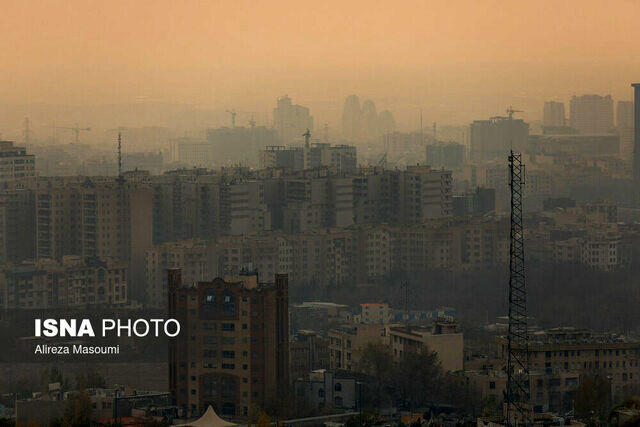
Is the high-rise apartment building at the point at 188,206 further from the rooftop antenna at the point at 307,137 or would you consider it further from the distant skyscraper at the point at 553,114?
the distant skyscraper at the point at 553,114

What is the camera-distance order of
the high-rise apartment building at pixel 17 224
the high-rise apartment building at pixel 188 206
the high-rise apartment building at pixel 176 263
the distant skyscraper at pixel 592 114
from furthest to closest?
the distant skyscraper at pixel 592 114
the high-rise apartment building at pixel 188 206
the high-rise apartment building at pixel 17 224
the high-rise apartment building at pixel 176 263

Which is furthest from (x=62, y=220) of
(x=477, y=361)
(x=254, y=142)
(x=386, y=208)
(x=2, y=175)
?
(x=477, y=361)

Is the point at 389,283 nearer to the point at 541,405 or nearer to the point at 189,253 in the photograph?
the point at 189,253

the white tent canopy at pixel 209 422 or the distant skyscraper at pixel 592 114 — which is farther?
the distant skyscraper at pixel 592 114

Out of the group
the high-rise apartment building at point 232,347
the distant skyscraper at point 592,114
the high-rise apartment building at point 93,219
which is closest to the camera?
the high-rise apartment building at point 232,347

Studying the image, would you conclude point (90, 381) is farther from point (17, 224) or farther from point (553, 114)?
point (553, 114)

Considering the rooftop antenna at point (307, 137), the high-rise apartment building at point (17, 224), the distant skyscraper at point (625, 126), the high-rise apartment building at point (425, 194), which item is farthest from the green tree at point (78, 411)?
the distant skyscraper at point (625, 126)

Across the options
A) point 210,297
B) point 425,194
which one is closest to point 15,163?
point 425,194
